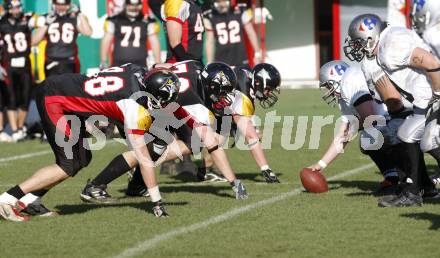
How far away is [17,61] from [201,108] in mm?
6482

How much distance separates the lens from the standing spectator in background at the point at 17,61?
44.4ft

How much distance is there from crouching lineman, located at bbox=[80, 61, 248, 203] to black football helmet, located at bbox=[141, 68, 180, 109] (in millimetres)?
726

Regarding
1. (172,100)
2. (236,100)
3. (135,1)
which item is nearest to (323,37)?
(135,1)

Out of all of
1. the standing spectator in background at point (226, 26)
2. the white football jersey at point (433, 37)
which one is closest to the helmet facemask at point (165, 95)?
the white football jersey at point (433, 37)

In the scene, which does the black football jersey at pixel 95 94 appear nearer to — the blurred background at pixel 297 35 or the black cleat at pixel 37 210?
the black cleat at pixel 37 210

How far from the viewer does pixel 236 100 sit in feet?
28.2

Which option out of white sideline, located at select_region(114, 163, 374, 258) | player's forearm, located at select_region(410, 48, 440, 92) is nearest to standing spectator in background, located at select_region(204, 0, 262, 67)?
white sideline, located at select_region(114, 163, 374, 258)

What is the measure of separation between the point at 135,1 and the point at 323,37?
37.7 ft

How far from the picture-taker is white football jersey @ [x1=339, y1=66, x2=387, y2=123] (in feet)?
25.5

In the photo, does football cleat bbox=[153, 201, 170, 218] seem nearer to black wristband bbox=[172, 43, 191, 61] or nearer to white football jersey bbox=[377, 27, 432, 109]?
white football jersey bbox=[377, 27, 432, 109]

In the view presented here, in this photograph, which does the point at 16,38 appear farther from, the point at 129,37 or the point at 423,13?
the point at 423,13

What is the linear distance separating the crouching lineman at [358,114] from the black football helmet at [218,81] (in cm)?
85

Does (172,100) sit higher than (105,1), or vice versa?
(172,100)

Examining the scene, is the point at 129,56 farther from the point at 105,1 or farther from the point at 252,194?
the point at 105,1
